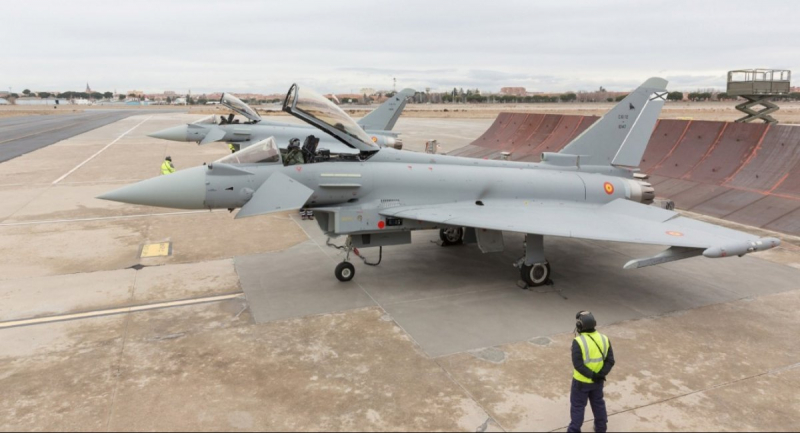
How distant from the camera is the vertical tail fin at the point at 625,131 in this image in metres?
11.7

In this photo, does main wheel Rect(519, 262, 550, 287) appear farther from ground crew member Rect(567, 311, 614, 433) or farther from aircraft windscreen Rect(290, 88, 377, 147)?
ground crew member Rect(567, 311, 614, 433)

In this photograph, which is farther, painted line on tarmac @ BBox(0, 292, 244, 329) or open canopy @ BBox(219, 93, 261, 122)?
open canopy @ BBox(219, 93, 261, 122)

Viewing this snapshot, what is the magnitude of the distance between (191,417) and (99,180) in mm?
19028

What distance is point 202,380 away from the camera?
6.05m

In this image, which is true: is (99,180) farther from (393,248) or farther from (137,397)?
(137,397)

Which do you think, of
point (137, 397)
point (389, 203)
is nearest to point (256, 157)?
point (389, 203)

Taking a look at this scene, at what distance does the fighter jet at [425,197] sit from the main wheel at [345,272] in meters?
0.03

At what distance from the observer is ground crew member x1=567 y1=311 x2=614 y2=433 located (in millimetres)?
4742

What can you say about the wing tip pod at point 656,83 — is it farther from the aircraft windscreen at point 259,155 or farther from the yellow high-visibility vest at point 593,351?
the yellow high-visibility vest at point 593,351

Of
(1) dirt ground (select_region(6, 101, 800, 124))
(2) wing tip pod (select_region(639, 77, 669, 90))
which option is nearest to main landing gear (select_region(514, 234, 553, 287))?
(2) wing tip pod (select_region(639, 77, 669, 90))

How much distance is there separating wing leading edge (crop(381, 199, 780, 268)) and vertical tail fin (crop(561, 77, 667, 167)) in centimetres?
156

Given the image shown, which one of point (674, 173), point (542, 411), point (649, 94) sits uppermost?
point (649, 94)

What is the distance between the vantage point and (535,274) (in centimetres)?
922

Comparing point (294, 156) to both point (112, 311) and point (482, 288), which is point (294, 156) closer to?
point (112, 311)
